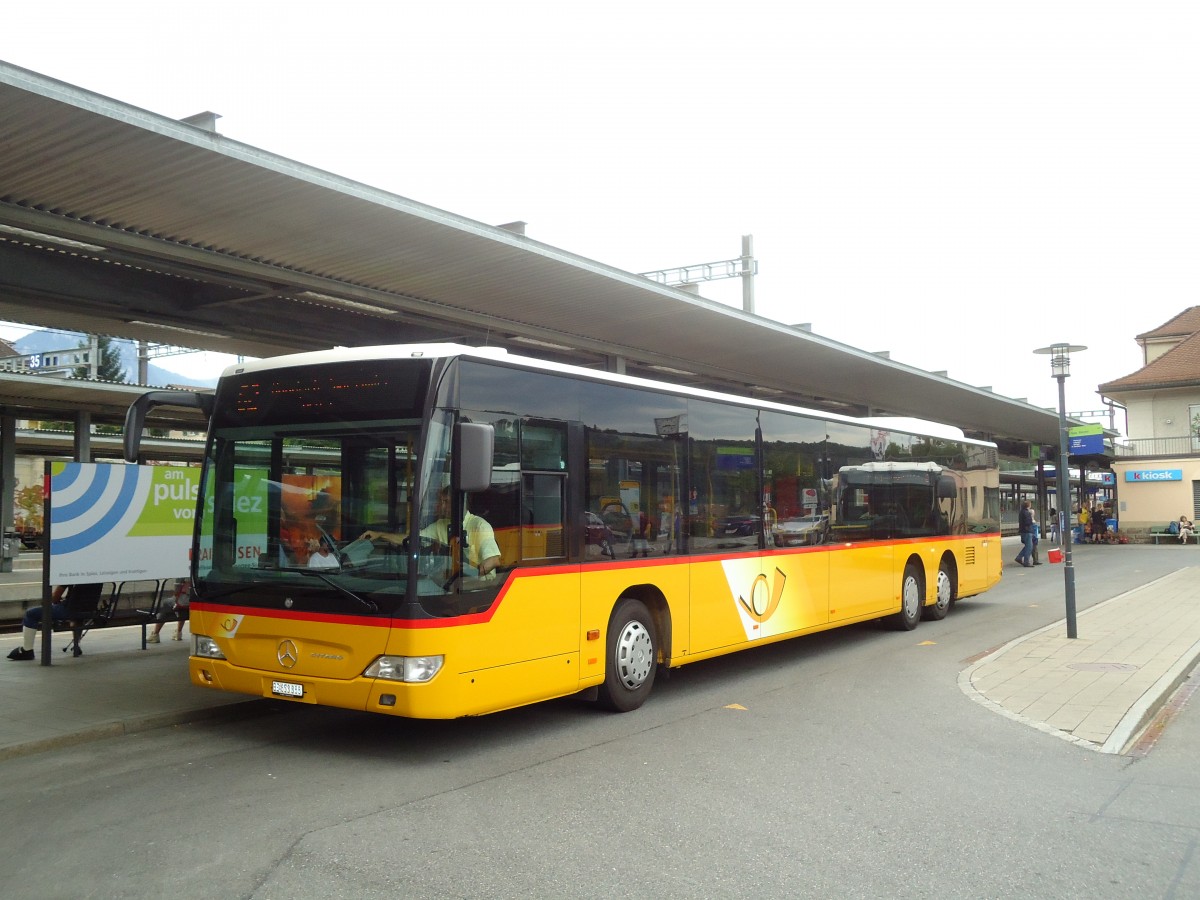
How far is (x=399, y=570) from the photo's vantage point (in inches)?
274

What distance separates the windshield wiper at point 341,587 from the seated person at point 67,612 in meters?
5.09

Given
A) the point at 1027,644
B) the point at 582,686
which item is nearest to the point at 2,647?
the point at 582,686

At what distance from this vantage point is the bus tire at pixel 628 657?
8.64 m

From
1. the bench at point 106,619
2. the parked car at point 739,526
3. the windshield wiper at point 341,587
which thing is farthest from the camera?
the bench at point 106,619

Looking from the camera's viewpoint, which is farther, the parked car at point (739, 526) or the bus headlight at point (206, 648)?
the parked car at point (739, 526)

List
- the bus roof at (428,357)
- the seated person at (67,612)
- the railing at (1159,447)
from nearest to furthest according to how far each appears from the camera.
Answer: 1. the bus roof at (428,357)
2. the seated person at (67,612)
3. the railing at (1159,447)

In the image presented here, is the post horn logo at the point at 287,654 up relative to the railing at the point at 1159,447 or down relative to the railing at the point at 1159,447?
down

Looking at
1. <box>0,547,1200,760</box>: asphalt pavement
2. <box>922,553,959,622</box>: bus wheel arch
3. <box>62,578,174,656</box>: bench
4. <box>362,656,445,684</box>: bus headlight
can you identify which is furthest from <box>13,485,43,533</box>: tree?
<box>362,656,445,684</box>: bus headlight

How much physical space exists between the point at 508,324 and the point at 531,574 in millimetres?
8158

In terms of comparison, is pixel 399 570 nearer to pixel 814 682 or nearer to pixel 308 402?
pixel 308 402

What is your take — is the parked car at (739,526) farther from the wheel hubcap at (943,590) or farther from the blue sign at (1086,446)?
the blue sign at (1086,446)

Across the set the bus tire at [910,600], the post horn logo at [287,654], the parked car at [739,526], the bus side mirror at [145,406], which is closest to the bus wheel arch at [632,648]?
the parked car at [739,526]

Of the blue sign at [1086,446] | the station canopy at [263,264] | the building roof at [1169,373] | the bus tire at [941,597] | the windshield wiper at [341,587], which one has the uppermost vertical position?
the building roof at [1169,373]

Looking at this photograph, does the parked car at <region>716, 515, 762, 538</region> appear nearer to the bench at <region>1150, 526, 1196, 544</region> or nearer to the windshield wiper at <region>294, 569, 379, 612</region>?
the windshield wiper at <region>294, 569, 379, 612</region>
